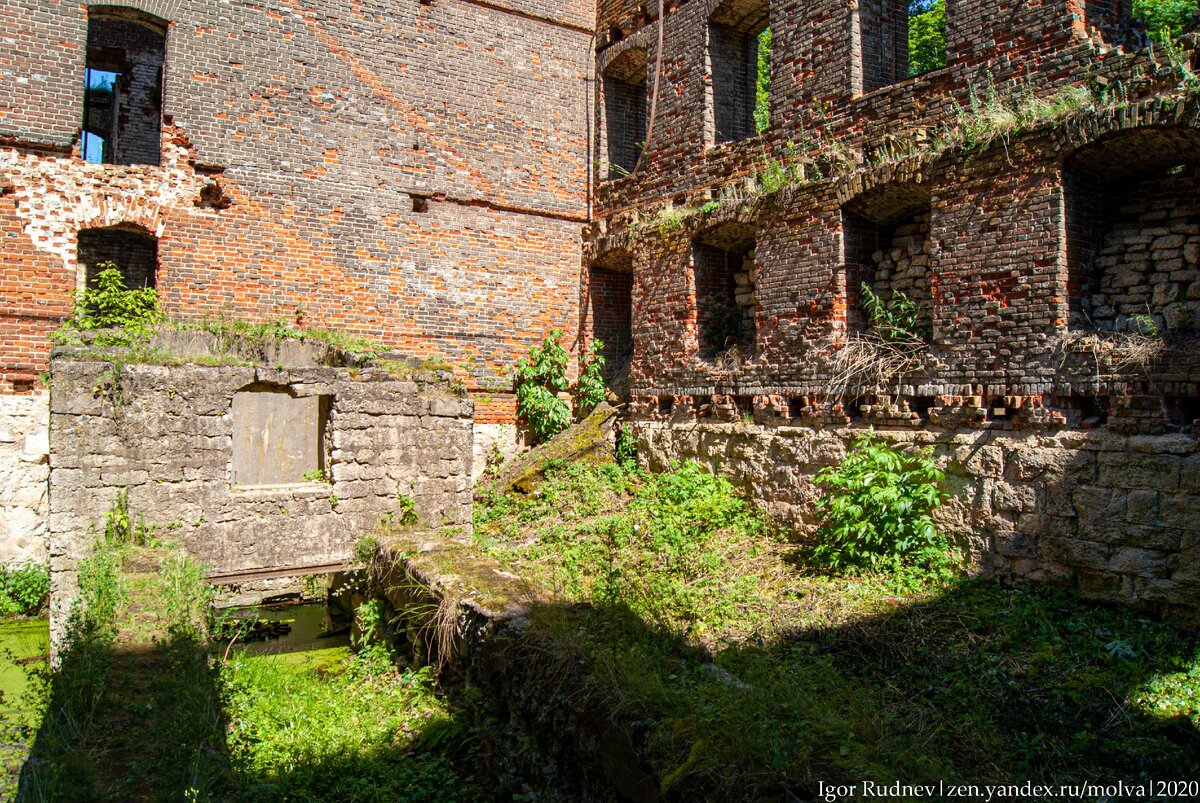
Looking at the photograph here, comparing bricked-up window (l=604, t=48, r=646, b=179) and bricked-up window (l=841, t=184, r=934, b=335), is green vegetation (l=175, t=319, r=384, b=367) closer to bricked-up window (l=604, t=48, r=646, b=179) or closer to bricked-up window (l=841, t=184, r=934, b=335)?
bricked-up window (l=604, t=48, r=646, b=179)

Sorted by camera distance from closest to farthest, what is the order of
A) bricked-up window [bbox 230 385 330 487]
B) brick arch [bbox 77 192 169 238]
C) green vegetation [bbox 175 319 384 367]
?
1. green vegetation [bbox 175 319 384 367]
2. brick arch [bbox 77 192 169 238]
3. bricked-up window [bbox 230 385 330 487]

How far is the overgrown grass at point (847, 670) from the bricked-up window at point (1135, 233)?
2.41 m

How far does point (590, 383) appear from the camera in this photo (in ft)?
40.0

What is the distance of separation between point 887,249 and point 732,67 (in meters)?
3.87

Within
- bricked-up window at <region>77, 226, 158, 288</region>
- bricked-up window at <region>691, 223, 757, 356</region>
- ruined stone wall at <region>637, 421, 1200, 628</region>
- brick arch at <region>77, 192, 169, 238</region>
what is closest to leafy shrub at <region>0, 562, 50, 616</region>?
brick arch at <region>77, 192, 169, 238</region>

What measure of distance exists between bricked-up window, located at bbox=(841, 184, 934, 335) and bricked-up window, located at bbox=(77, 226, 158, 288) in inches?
367

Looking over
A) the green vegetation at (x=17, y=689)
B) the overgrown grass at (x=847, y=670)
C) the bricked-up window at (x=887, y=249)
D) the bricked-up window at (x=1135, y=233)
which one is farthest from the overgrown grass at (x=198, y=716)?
the bricked-up window at (x=1135, y=233)

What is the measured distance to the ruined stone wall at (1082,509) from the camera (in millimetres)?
6082

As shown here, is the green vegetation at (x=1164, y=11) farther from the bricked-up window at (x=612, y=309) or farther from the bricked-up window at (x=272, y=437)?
the bricked-up window at (x=272, y=437)

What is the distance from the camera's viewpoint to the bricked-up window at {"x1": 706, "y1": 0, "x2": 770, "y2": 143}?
1101 cm

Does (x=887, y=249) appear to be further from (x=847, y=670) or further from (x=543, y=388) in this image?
(x=543, y=388)

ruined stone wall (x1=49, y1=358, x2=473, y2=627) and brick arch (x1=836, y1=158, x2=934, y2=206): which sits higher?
brick arch (x1=836, y1=158, x2=934, y2=206)

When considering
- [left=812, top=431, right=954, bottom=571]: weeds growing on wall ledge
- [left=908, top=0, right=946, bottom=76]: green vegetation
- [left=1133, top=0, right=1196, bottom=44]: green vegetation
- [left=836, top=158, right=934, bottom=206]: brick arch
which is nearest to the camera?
[left=812, top=431, right=954, bottom=571]: weeds growing on wall ledge

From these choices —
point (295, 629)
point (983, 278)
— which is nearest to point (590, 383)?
point (295, 629)
